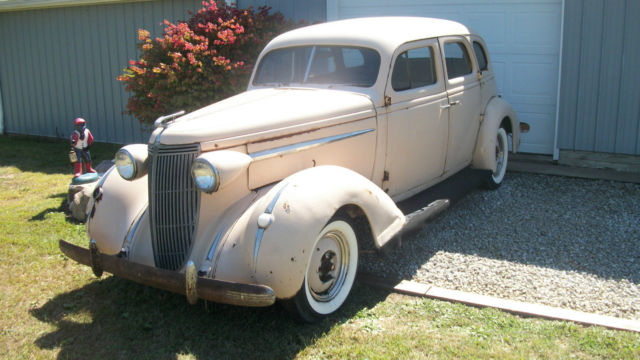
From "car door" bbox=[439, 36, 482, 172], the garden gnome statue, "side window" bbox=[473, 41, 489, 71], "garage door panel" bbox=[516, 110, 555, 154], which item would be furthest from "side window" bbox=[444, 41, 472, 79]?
the garden gnome statue

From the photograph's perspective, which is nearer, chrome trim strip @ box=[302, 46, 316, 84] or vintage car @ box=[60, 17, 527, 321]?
A: vintage car @ box=[60, 17, 527, 321]

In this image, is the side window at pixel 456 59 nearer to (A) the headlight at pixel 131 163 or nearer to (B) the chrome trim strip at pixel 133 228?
(A) the headlight at pixel 131 163

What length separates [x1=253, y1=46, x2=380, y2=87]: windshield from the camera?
521cm

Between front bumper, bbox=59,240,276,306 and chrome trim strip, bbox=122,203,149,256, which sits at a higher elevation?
chrome trim strip, bbox=122,203,149,256

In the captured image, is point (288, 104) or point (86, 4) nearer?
point (288, 104)

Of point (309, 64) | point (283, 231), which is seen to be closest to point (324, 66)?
point (309, 64)

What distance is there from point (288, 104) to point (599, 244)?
303 cm

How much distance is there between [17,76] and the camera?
13016 mm

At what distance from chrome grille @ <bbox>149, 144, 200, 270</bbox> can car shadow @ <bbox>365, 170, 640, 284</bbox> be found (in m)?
1.39

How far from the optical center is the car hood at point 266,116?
4.05m

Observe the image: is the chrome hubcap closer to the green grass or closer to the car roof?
the car roof

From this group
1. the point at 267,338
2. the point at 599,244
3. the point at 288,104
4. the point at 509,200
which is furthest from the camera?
the point at 509,200

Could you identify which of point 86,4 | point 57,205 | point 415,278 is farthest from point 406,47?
point 86,4

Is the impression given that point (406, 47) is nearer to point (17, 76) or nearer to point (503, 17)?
point (503, 17)
